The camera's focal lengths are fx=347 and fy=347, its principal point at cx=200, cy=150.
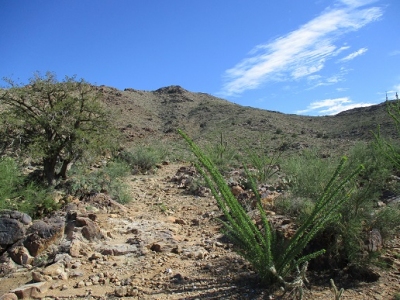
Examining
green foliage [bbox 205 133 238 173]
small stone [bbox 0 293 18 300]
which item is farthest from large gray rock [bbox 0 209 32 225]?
green foliage [bbox 205 133 238 173]

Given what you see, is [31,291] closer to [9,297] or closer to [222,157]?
[9,297]

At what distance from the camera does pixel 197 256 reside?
4.79 metres

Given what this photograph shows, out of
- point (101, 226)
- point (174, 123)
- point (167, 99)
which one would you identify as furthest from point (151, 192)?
point (167, 99)

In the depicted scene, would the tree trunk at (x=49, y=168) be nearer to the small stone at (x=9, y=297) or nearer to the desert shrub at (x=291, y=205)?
the small stone at (x=9, y=297)

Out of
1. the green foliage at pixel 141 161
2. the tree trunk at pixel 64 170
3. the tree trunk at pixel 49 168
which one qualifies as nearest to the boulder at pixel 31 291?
the tree trunk at pixel 49 168

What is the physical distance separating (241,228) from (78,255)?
246cm

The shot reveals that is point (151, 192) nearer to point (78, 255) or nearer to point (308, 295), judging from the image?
point (78, 255)

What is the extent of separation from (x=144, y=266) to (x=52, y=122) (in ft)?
15.6

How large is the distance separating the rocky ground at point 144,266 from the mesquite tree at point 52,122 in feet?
5.95

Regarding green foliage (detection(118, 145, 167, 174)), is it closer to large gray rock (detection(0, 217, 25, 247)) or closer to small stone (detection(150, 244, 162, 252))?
large gray rock (detection(0, 217, 25, 247))

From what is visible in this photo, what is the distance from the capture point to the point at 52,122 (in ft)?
25.9

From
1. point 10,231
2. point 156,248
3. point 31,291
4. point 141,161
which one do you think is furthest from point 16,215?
point 141,161

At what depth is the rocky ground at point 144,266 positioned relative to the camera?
3709 millimetres

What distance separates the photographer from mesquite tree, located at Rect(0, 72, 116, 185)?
26.0 ft
